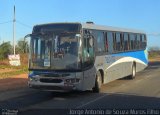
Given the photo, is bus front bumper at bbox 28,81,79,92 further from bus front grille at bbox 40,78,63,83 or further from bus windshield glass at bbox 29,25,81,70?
bus windshield glass at bbox 29,25,81,70

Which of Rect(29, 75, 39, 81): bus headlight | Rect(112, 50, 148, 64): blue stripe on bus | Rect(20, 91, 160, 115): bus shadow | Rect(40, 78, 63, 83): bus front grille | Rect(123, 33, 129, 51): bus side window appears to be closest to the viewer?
Rect(20, 91, 160, 115): bus shadow

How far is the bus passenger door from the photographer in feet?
53.9

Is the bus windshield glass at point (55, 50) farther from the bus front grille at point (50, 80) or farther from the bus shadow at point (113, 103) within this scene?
the bus shadow at point (113, 103)

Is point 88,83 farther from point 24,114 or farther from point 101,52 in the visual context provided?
point 24,114

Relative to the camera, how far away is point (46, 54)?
16.4 meters

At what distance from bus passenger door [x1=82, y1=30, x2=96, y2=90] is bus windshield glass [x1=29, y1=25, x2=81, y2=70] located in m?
0.46

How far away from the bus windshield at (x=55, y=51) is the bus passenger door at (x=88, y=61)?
458mm

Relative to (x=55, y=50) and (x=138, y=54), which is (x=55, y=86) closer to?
(x=55, y=50)

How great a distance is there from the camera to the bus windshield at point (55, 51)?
16047 millimetres

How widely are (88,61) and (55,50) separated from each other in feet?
4.68

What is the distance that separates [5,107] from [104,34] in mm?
7039

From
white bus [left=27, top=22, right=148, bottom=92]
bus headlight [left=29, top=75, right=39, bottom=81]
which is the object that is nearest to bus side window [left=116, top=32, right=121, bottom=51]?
white bus [left=27, top=22, right=148, bottom=92]

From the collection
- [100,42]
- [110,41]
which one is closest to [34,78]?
[100,42]

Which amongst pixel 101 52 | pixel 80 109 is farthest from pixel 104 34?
pixel 80 109
